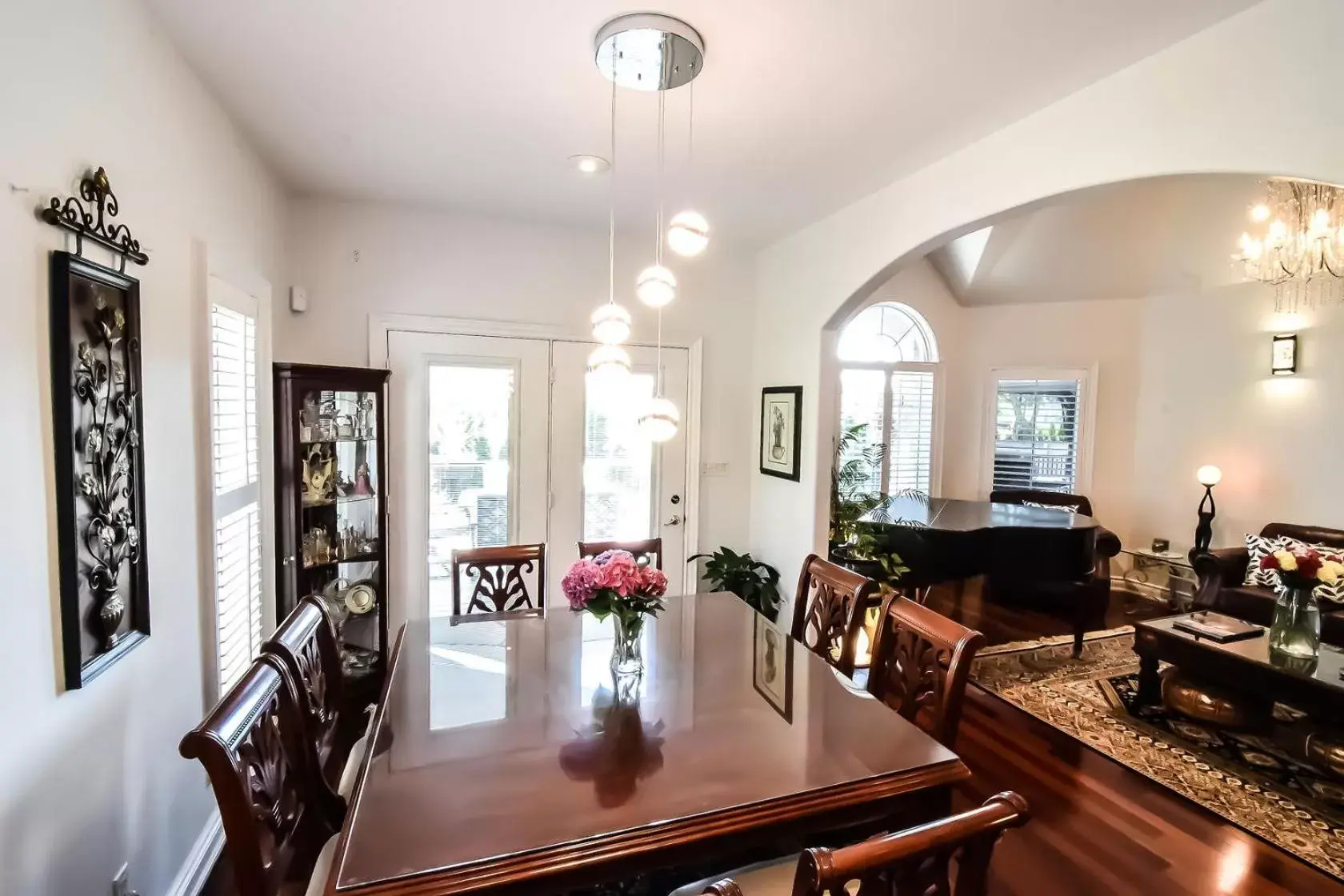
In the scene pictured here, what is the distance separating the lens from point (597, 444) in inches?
159

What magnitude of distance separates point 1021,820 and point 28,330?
2.05 metres

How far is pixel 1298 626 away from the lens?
2.98m

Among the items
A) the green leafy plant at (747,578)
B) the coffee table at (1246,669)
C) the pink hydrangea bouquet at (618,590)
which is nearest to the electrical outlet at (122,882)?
the pink hydrangea bouquet at (618,590)

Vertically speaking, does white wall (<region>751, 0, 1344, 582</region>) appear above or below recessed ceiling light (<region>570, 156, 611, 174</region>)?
below

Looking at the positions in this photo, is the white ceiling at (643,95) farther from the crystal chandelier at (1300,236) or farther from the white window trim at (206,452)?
the crystal chandelier at (1300,236)

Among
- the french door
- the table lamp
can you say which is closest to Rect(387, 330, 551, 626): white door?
the french door

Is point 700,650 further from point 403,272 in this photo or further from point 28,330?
point 403,272

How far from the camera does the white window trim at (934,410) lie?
5703 mm

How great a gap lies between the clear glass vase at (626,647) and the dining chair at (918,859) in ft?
2.76

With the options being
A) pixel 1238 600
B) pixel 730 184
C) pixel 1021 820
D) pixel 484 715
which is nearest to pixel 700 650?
pixel 484 715

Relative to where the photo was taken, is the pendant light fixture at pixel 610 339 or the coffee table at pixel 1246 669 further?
the coffee table at pixel 1246 669

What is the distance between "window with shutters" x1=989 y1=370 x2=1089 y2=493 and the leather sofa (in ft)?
5.08

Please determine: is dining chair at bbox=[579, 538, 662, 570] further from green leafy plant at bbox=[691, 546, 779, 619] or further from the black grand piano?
the black grand piano

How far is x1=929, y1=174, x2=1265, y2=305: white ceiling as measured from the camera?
4680 mm
